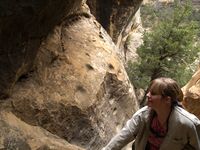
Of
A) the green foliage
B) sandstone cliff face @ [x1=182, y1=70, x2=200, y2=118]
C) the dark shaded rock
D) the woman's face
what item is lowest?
the green foliage

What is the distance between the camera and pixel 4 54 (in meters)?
6.51

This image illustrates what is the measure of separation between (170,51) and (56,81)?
1294 centimetres

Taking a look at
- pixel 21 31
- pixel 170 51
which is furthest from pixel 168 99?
pixel 170 51

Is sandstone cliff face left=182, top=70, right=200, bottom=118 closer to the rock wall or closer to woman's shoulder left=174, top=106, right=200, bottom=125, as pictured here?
the rock wall

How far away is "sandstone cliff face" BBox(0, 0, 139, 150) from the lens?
636 centimetres

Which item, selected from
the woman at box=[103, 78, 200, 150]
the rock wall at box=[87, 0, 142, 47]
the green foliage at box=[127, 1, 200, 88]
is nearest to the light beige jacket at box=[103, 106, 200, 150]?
the woman at box=[103, 78, 200, 150]

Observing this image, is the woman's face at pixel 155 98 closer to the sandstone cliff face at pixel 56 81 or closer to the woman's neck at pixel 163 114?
the woman's neck at pixel 163 114

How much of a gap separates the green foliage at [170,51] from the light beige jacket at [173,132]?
1567 centimetres

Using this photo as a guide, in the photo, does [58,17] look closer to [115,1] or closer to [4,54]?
[4,54]

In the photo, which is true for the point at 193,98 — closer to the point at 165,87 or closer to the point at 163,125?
the point at 163,125

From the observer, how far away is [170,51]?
65.0 feet

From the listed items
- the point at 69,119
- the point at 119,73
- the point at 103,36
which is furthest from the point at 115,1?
the point at 69,119

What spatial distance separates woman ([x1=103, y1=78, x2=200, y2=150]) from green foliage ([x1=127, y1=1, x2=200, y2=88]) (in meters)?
15.7

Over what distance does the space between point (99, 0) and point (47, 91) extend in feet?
24.9
